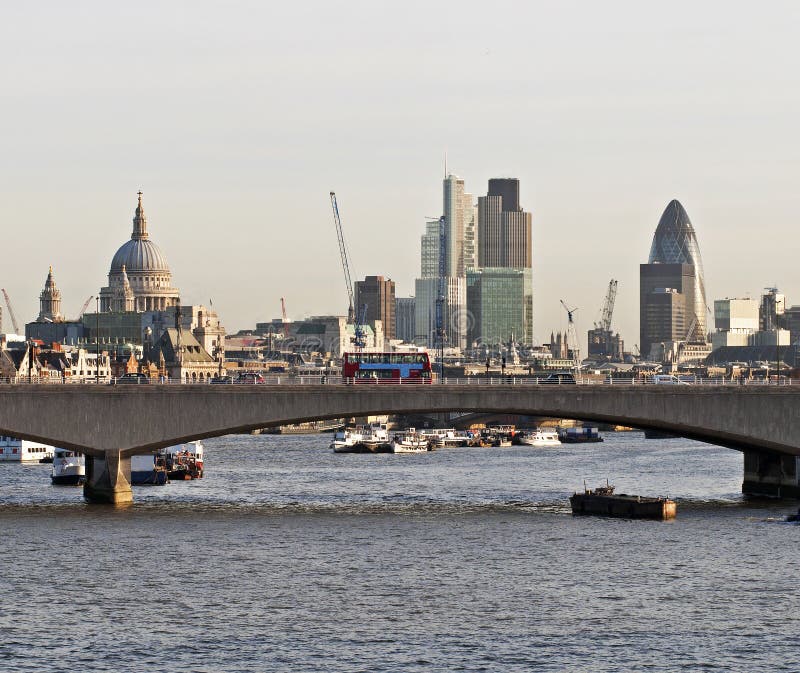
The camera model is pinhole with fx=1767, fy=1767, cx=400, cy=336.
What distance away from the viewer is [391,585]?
3159 inches

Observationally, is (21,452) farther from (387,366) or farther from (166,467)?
(387,366)

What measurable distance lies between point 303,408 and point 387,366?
1914 cm

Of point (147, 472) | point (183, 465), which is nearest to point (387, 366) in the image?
point (147, 472)

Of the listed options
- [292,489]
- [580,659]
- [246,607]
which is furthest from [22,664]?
[292,489]

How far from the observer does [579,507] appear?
376 feet

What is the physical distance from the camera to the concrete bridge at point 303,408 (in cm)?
11475

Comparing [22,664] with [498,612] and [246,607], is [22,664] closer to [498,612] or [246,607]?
[246,607]

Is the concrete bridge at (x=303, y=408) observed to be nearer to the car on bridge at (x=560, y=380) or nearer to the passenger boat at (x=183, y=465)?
the car on bridge at (x=560, y=380)

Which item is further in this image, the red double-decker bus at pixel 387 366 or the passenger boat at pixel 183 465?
the passenger boat at pixel 183 465

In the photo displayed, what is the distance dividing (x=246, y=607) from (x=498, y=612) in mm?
10617

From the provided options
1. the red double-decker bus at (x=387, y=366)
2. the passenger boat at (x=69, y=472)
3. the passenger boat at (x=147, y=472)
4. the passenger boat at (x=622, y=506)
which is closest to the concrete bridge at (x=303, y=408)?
the passenger boat at (x=622, y=506)

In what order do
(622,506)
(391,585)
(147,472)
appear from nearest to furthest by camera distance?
1. (391,585)
2. (622,506)
3. (147,472)

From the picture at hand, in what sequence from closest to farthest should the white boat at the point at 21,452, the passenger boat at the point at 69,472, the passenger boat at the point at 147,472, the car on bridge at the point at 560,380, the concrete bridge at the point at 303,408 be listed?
the concrete bridge at the point at 303,408 < the car on bridge at the point at 560,380 < the passenger boat at the point at 147,472 < the passenger boat at the point at 69,472 < the white boat at the point at 21,452

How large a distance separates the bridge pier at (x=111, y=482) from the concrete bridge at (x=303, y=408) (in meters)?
0.08
